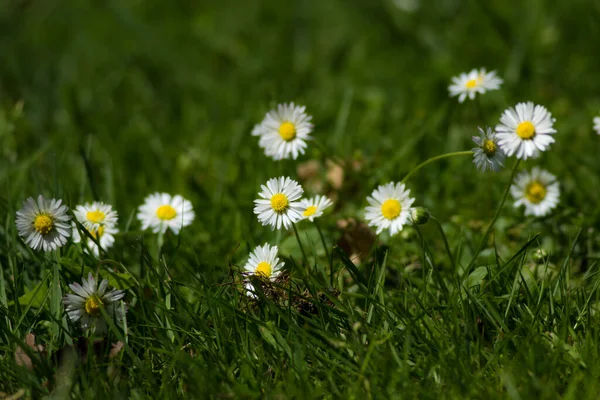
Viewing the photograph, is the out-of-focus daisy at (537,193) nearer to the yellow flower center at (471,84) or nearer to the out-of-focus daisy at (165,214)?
the yellow flower center at (471,84)

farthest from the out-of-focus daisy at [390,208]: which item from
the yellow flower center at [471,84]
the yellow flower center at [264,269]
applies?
the yellow flower center at [471,84]

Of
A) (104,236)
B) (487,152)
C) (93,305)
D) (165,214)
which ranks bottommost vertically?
(93,305)

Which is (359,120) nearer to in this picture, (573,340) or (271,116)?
(271,116)

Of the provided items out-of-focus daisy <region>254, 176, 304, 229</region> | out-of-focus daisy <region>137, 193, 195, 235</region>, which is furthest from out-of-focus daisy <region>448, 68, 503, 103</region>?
out-of-focus daisy <region>137, 193, 195, 235</region>

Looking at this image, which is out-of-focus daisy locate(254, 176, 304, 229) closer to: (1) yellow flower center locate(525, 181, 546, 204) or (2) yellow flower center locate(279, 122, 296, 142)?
(2) yellow flower center locate(279, 122, 296, 142)

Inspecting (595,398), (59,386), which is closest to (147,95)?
(59,386)

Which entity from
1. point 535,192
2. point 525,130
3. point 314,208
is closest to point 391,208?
point 314,208

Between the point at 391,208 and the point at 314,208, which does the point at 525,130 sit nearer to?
the point at 391,208
